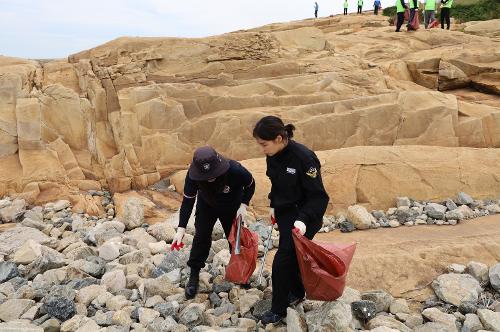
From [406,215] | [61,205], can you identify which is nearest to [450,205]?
[406,215]

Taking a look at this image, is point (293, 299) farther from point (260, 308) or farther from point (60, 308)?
point (60, 308)

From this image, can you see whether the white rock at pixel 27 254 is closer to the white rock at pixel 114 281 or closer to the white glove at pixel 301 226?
the white rock at pixel 114 281

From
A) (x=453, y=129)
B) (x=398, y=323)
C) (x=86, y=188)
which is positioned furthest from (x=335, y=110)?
(x=398, y=323)

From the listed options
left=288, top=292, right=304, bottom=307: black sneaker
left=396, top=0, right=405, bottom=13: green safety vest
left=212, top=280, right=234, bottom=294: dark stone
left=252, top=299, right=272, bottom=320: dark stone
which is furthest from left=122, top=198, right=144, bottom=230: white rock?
left=396, top=0, right=405, bottom=13: green safety vest

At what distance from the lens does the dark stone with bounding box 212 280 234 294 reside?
3934 mm

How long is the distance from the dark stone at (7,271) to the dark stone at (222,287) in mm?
2040

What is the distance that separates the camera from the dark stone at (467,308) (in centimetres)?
356

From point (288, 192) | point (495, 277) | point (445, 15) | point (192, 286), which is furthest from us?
point (445, 15)

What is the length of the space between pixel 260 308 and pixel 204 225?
0.81 meters

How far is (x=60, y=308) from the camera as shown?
3.57 meters

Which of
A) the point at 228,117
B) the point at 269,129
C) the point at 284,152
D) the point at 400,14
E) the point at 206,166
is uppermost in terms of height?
the point at 400,14

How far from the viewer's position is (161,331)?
3307 millimetres

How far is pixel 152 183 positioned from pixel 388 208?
148 inches

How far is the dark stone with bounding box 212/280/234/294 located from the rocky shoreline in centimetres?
1
